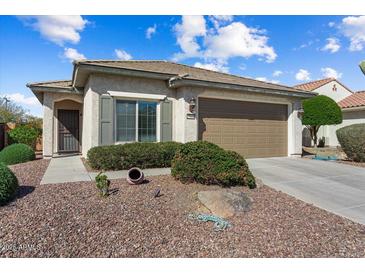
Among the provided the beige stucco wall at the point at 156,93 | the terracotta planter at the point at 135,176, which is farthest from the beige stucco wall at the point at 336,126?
the terracotta planter at the point at 135,176

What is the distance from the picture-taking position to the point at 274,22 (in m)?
8.04

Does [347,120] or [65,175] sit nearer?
[65,175]

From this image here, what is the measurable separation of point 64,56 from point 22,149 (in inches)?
175

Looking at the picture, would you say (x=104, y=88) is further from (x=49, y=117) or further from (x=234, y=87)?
(x=234, y=87)

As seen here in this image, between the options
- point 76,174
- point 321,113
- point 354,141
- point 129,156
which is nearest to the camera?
point 76,174

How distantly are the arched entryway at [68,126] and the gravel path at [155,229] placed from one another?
7649mm

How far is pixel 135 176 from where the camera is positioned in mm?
5742

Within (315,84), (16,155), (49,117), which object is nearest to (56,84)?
(49,117)

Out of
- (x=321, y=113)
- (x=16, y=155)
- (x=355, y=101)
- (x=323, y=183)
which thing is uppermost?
(x=355, y=101)

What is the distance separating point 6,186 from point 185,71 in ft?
26.1

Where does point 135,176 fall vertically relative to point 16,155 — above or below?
below

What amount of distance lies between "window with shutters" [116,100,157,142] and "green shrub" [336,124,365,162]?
8.41 m

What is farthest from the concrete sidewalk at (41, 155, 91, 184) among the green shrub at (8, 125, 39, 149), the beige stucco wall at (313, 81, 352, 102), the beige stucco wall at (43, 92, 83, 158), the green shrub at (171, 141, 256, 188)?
the beige stucco wall at (313, 81, 352, 102)

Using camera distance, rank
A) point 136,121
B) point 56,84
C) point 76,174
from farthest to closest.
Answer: point 56,84 < point 136,121 < point 76,174
